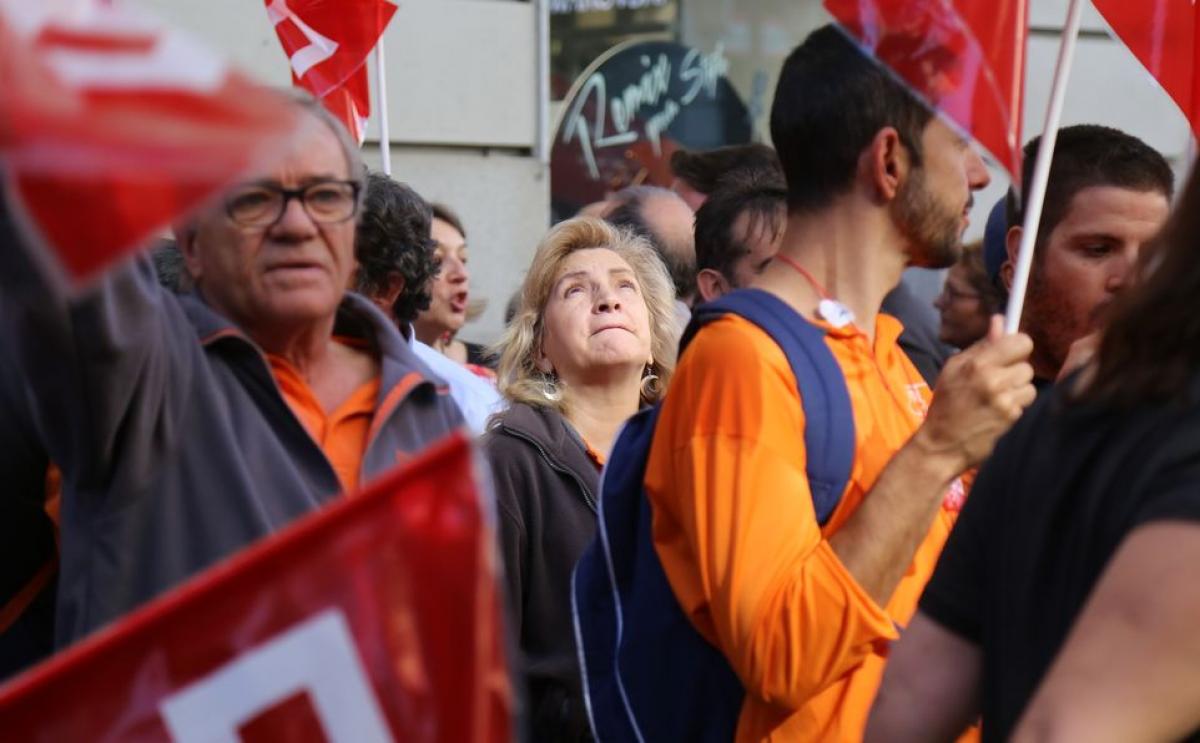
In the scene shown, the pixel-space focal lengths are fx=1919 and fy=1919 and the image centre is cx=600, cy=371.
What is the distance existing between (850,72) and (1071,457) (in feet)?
4.08

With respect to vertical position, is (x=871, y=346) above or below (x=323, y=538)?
below

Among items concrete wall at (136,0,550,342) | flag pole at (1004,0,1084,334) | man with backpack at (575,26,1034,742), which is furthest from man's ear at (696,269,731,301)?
concrete wall at (136,0,550,342)

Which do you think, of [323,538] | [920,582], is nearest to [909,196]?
[920,582]

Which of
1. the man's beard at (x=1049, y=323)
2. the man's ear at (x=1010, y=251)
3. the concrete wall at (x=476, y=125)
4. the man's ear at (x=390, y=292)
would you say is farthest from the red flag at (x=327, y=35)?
the concrete wall at (x=476, y=125)

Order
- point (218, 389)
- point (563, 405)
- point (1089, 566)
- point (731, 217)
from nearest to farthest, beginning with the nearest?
point (1089, 566)
point (218, 389)
point (563, 405)
point (731, 217)

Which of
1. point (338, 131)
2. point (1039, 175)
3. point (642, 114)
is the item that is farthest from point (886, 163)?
point (642, 114)

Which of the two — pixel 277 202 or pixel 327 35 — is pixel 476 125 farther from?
pixel 277 202

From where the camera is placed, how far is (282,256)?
262cm

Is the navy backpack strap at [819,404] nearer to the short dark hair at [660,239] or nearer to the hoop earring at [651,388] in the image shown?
the hoop earring at [651,388]

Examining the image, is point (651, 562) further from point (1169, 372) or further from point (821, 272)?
point (1169, 372)

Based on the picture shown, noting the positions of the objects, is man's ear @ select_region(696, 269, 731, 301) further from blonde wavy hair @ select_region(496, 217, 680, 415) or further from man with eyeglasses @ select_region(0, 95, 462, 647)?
man with eyeglasses @ select_region(0, 95, 462, 647)

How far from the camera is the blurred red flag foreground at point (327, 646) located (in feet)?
5.39

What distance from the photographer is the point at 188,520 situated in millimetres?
2445

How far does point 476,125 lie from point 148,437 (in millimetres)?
6581
